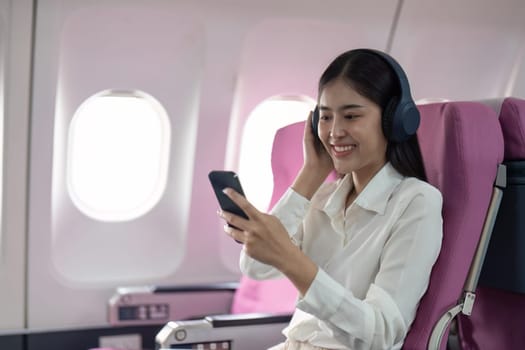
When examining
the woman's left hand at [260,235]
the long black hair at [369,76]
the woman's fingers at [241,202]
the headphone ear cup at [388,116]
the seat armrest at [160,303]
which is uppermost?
the long black hair at [369,76]

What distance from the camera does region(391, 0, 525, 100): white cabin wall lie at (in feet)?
12.5

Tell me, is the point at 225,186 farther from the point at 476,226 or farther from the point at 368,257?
the point at 476,226

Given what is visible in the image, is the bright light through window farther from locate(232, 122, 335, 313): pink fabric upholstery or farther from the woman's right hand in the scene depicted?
the woman's right hand

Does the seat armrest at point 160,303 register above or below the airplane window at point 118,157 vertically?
below

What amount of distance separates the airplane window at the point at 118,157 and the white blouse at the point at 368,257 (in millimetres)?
1429

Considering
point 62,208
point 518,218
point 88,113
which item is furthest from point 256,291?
point 518,218

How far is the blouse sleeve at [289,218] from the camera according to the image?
223cm

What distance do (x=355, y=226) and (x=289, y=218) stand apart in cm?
23

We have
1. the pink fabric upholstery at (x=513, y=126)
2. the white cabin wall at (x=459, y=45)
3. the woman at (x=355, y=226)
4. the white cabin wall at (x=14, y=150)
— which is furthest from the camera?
the white cabin wall at (x=459, y=45)

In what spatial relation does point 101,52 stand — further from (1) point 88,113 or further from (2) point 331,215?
(2) point 331,215

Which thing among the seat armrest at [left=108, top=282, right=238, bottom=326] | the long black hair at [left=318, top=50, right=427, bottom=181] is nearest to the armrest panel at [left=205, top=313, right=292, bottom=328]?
the seat armrest at [left=108, top=282, right=238, bottom=326]

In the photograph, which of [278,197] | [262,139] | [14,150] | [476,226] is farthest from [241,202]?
[262,139]

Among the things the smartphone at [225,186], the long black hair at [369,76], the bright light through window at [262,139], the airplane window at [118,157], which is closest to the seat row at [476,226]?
the long black hair at [369,76]

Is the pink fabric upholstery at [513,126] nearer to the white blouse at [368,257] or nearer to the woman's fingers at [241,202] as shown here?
the white blouse at [368,257]
